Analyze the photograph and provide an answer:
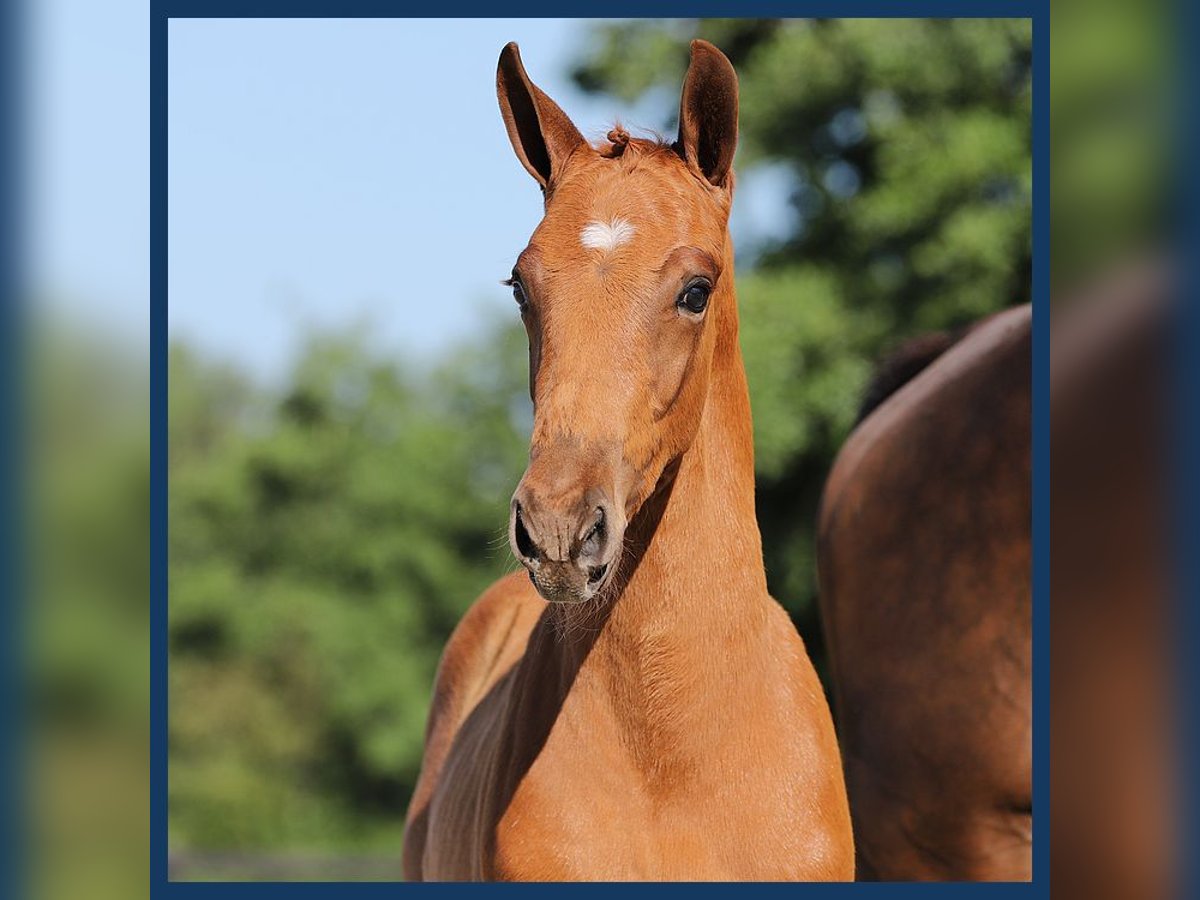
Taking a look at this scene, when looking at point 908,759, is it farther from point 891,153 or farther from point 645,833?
point 891,153

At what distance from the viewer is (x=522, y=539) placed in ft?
8.55

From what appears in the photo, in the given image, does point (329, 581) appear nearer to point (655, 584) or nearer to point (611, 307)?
point (655, 584)

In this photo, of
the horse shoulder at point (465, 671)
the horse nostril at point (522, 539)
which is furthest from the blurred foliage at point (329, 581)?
the horse nostril at point (522, 539)

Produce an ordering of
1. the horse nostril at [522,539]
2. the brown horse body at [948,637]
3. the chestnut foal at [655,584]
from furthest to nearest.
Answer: the brown horse body at [948,637] < the chestnut foal at [655,584] < the horse nostril at [522,539]

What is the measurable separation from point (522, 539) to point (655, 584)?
2.05ft

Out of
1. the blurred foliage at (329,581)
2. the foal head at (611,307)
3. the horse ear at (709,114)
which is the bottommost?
the blurred foliage at (329,581)

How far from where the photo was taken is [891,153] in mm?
12031

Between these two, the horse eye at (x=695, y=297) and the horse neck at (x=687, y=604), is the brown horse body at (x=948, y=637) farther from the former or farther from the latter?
the horse eye at (x=695, y=297)

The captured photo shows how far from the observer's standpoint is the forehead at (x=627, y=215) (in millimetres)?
2938
